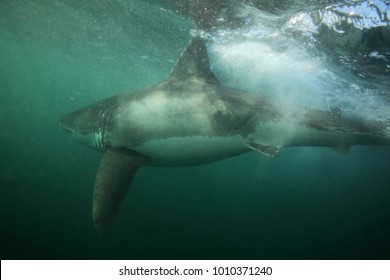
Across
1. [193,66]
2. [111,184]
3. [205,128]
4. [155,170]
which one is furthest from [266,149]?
[155,170]

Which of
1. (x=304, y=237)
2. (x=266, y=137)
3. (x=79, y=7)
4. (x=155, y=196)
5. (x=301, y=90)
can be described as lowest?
(x=304, y=237)

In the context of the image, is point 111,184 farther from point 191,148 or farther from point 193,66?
point 193,66

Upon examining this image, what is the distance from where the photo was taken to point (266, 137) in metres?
5.43

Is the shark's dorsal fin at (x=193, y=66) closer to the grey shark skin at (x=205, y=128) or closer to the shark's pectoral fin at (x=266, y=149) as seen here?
the grey shark skin at (x=205, y=128)

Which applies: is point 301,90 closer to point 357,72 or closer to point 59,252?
point 357,72

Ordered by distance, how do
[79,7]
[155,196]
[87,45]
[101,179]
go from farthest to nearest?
[87,45] → [155,196] → [79,7] → [101,179]

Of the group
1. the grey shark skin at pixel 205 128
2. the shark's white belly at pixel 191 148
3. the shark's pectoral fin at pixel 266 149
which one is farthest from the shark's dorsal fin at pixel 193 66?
the shark's pectoral fin at pixel 266 149

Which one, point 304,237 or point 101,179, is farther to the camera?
point 304,237

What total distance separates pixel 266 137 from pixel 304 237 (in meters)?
21.1

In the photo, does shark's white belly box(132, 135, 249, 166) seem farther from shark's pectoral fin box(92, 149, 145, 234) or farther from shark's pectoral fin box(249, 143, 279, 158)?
shark's pectoral fin box(92, 149, 145, 234)

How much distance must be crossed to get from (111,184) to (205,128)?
2012mm

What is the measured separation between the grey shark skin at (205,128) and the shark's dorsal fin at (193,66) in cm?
44

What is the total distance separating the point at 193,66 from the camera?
6.36 metres

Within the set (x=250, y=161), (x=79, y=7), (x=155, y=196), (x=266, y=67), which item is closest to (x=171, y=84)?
(x=266, y=67)
